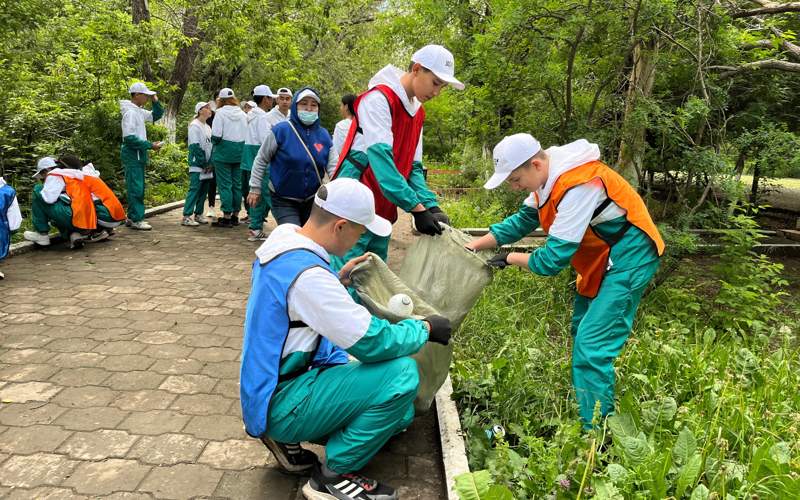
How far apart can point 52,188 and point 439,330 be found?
600 centimetres

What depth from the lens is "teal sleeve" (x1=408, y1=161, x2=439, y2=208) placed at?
371 cm

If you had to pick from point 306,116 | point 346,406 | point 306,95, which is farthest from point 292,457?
point 306,95

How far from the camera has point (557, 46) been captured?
20.1ft

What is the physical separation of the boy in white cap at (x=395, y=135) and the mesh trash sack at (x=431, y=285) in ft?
0.51

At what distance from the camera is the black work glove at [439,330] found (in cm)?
267

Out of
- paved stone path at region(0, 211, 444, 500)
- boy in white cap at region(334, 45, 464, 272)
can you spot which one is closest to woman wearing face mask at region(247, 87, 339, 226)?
paved stone path at region(0, 211, 444, 500)

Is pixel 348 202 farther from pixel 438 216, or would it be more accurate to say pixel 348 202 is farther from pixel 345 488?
pixel 345 488

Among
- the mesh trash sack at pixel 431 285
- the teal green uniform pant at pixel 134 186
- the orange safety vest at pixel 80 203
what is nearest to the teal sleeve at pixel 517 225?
the mesh trash sack at pixel 431 285

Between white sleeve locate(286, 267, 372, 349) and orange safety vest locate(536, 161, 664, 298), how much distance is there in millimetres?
1342

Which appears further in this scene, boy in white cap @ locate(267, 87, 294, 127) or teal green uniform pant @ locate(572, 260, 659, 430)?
boy in white cap @ locate(267, 87, 294, 127)

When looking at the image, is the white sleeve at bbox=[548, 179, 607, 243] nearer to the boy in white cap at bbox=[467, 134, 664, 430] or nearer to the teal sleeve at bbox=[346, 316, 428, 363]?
the boy in white cap at bbox=[467, 134, 664, 430]

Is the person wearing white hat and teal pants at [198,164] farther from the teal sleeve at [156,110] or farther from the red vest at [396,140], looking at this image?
the red vest at [396,140]

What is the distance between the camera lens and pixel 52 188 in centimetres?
684

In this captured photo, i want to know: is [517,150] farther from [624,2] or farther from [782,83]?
[782,83]
